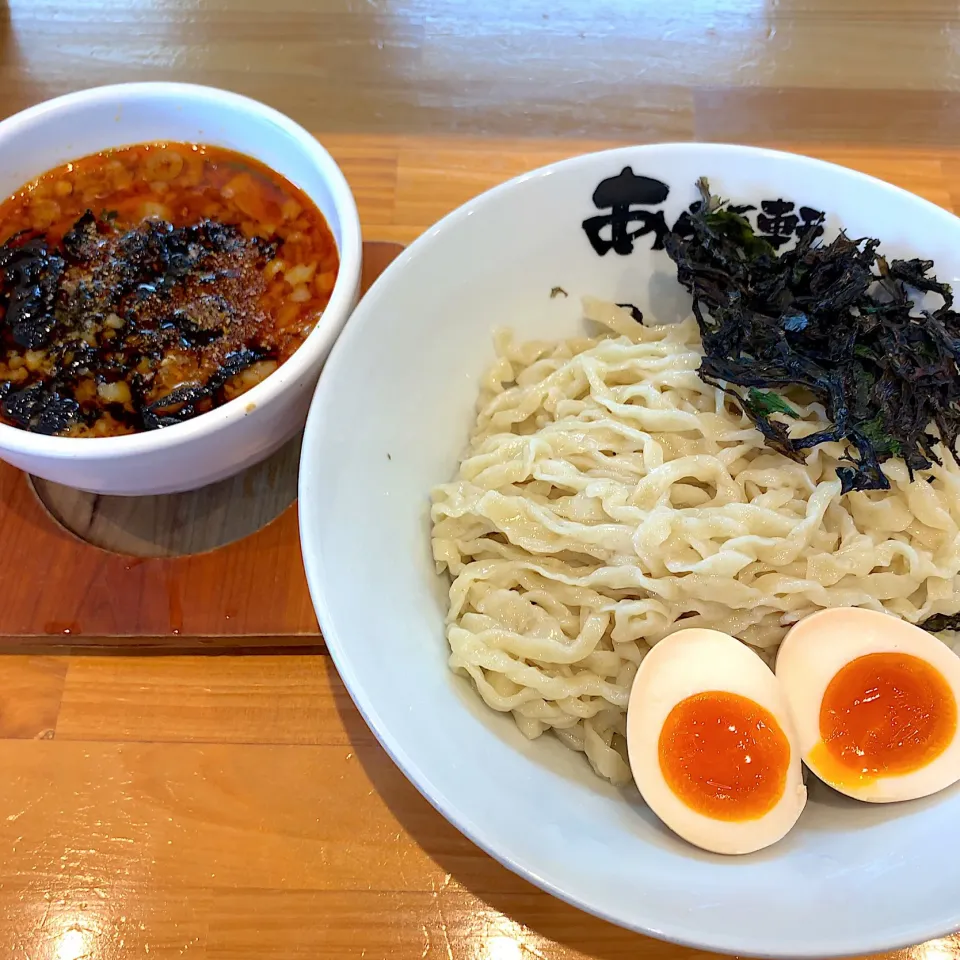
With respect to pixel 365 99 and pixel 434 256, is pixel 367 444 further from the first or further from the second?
pixel 365 99

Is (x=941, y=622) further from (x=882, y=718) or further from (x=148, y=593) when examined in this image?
(x=148, y=593)

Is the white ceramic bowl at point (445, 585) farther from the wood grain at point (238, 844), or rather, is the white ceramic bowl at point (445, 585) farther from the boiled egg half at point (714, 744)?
the wood grain at point (238, 844)

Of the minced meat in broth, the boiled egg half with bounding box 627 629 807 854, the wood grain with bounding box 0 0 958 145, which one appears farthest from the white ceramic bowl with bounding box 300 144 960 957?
the wood grain with bounding box 0 0 958 145

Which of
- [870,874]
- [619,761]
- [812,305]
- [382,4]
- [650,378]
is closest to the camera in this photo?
[870,874]

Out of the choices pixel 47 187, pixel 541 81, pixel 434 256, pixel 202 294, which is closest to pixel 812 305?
pixel 434 256

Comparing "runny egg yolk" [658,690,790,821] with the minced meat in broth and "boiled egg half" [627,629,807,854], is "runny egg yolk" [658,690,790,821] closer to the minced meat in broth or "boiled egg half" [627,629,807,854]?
"boiled egg half" [627,629,807,854]

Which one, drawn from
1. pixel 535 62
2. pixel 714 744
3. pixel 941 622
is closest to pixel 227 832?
pixel 714 744
